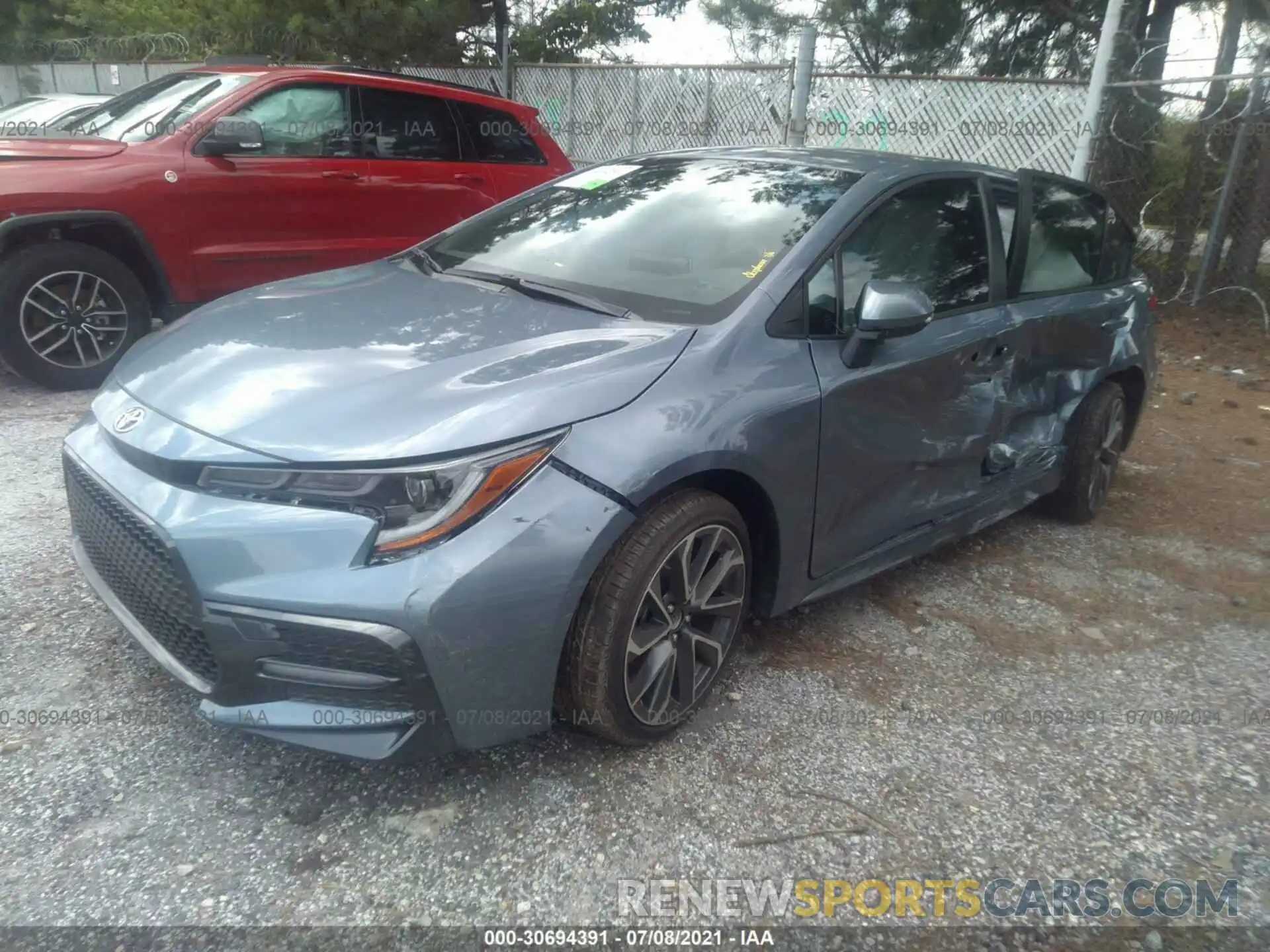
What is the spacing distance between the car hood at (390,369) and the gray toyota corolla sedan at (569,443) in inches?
0.4

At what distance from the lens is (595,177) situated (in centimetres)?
367

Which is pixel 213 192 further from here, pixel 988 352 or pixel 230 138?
pixel 988 352

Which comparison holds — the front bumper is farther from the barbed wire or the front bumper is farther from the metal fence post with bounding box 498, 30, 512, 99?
the barbed wire

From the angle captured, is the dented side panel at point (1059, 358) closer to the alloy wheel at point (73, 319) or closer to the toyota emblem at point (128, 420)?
the toyota emblem at point (128, 420)

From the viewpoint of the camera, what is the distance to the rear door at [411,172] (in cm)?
602

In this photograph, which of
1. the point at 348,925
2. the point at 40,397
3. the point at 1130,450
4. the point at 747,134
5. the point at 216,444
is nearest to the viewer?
the point at 348,925

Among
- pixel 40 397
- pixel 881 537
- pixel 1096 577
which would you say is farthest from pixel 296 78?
pixel 1096 577

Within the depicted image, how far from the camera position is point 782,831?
227cm

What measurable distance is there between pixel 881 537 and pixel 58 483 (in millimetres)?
3309

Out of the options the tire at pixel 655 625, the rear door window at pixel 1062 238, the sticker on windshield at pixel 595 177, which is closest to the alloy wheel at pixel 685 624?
the tire at pixel 655 625

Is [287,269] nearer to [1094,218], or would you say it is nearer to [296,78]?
[296,78]

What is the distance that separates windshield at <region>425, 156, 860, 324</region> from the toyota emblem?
3.99ft

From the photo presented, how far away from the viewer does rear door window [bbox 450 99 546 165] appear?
21.4ft

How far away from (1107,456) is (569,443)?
10.6 feet
